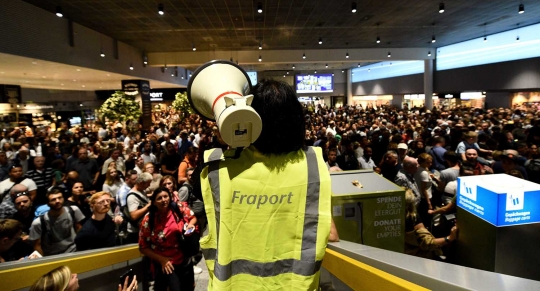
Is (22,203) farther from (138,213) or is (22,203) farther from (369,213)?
(369,213)

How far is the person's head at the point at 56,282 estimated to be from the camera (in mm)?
1757

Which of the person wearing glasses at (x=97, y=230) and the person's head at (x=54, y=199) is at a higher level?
the person's head at (x=54, y=199)

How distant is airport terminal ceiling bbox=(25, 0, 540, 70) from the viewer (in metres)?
9.93

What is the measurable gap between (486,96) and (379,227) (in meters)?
21.0

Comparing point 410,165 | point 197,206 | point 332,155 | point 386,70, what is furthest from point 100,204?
point 386,70

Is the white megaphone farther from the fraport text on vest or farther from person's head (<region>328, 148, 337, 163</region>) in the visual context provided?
person's head (<region>328, 148, 337, 163</region>)

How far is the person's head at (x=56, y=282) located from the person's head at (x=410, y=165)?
3574mm

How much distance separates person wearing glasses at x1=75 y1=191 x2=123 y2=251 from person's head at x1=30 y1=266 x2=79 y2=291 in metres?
1.58

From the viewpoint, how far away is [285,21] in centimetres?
1201

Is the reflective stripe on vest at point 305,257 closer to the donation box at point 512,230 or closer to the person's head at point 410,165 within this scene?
the donation box at point 512,230

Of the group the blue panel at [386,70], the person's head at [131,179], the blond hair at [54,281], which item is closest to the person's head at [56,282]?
the blond hair at [54,281]

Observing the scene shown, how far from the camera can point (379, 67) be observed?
2967 cm

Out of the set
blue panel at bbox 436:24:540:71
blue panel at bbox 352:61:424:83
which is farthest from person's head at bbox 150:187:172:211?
blue panel at bbox 352:61:424:83

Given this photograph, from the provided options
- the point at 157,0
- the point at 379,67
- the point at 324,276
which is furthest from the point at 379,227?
the point at 379,67
